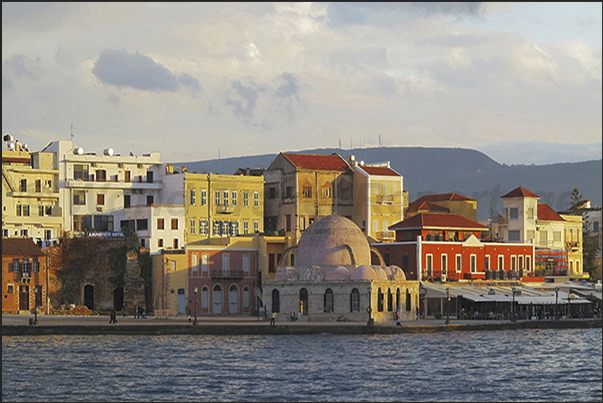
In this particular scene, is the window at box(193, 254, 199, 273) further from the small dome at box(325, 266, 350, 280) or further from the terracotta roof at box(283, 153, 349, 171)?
the small dome at box(325, 266, 350, 280)

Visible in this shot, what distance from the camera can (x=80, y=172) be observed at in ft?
294

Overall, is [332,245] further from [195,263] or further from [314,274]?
[195,263]

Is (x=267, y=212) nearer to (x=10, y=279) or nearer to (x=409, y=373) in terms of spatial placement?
(x=10, y=279)

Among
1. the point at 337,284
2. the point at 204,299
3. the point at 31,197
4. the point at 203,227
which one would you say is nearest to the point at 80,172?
the point at 31,197

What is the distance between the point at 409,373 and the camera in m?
52.0

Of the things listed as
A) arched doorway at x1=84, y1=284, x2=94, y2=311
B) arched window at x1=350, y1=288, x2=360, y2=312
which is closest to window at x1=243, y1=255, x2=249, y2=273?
arched doorway at x1=84, y1=284, x2=94, y2=311

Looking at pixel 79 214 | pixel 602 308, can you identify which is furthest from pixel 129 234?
pixel 602 308

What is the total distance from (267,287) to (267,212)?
19.4m

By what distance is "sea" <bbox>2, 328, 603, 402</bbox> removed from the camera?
46.0m

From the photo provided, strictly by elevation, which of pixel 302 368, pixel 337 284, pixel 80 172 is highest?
pixel 80 172

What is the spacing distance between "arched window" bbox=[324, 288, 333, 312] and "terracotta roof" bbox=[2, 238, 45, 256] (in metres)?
18.7

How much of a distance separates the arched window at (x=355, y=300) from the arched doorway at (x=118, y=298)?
17.9 meters

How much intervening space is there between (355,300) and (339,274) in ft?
5.76

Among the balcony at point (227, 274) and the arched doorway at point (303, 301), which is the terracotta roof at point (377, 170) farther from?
the arched doorway at point (303, 301)
